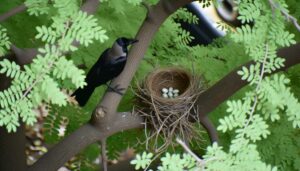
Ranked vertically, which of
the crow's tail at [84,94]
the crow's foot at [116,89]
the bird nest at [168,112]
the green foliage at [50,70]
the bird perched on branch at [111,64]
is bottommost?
the bird nest at [168,112]

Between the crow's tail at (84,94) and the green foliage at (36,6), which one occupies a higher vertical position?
the green foliage at (36,6)

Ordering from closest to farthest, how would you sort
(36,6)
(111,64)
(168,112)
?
1. (36,6)
2. (111,64)
3. (168,112)

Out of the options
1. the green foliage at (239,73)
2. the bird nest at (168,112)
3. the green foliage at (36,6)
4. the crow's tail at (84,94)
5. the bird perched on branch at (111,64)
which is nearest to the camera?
the green foliage at (239,73)

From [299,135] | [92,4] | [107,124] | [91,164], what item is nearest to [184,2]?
[92,4]

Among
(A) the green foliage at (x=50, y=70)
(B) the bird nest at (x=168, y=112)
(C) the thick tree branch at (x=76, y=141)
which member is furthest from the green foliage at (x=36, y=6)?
(B) the bird nest at (x=168, y=112)

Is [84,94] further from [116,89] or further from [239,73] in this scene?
[239,73]

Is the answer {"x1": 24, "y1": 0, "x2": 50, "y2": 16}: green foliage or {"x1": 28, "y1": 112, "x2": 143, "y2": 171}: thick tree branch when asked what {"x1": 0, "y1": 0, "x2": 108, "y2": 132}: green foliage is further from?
{"x1": 28, "y1": 112, "x2": 143, "y2": 171}: thick tree branch

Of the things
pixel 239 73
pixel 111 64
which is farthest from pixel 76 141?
pixel 239 73

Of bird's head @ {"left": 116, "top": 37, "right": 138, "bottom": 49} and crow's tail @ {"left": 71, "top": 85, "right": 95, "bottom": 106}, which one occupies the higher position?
bird's head @ {"left": 116, "top": 37, "right": 138, "bottom": 49}

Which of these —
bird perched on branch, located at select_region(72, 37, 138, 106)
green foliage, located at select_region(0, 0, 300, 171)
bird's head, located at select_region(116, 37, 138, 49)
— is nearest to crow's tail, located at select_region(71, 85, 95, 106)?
bird perched on branch, located at select_region(72, 37, 138, 106)

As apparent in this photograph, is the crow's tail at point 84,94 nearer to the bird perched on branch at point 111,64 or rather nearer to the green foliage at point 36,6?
the bird perched on branch at point 111,64

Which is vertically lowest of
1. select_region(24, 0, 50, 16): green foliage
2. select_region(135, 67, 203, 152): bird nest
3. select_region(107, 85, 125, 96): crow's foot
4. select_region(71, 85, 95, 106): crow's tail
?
select_region(135, 67, 203, 152): bird nest

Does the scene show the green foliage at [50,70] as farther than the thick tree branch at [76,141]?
No

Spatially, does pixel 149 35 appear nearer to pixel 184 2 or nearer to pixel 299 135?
pixel 184 2
